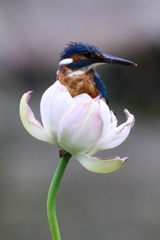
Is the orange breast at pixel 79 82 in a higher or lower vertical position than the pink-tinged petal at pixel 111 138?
higher

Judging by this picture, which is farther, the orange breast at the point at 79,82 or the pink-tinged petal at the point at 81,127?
the orange breast at the point at 79,82

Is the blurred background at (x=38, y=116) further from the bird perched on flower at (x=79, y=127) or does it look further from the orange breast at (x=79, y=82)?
the bird perched on flower at (x=79, y=127)

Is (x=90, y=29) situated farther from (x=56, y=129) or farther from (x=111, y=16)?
(x=56, y=129)

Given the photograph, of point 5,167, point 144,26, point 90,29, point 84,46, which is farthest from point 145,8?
point 84,46

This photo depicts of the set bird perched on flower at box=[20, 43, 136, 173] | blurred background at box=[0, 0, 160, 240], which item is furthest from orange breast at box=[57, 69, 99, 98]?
blurred background at box=[0, 0, 160, 240]

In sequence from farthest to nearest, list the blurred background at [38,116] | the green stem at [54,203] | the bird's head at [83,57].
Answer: the blurred background at [38,116] → the bird's head at [83,57] → the green stem at [54,203]

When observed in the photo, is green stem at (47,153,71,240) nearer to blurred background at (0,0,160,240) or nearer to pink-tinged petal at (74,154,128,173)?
pink-tinged petal at (74,154,128,173)

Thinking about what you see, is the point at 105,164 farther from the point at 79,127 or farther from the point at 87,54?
the point at 87,54

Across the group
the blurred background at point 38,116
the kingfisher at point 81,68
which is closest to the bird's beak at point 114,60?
the kingfisher at point 81,68
